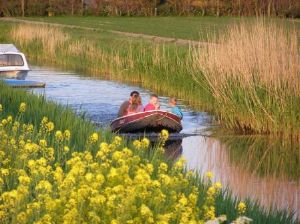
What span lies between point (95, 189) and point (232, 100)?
13942 mm

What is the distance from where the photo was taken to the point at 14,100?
17719 millimetres

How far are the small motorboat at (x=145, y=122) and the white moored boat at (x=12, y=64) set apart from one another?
9.57 metres

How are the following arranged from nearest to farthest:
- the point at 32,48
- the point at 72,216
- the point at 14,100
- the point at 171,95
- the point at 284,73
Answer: the point at 72,216
the point at 14,100
the point at 284,73
the point at 171,95
the point at 32,48

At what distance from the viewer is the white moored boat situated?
93.8ft

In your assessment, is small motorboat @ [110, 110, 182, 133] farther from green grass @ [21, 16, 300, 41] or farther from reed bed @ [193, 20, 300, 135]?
green grass @ [21, 16, 300, 41]

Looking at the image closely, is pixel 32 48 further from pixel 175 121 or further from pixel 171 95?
pixel 175 121

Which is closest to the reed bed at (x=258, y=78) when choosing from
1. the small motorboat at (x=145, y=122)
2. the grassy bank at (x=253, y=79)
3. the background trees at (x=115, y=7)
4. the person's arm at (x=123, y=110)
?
the grassy bank at (x=253, y=79)

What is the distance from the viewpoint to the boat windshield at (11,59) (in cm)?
2939

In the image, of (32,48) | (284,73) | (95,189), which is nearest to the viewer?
(95,189)

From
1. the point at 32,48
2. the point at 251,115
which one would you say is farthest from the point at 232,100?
the point at 32,48

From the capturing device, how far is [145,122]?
19453 millimetres

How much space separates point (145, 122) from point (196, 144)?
3.98ft

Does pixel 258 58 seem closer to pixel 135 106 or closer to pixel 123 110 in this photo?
pixel 135 106

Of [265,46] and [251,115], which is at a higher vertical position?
[265,46]
